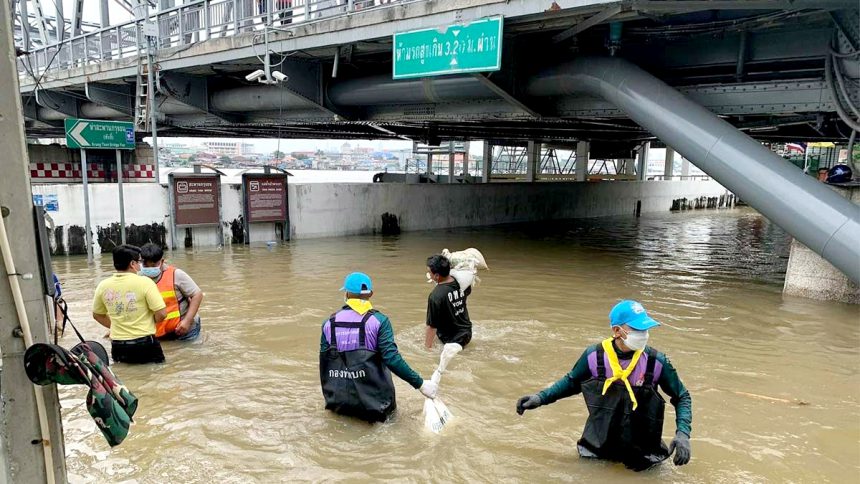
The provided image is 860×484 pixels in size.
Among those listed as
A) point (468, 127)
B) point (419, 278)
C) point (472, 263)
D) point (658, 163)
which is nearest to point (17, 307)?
point (472, 263)

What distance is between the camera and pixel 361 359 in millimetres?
4328

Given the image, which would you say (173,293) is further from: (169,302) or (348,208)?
(348,208)

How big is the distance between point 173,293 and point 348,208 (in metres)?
11.6

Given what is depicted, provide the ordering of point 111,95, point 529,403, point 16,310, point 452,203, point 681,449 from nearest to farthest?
point 16,310
point 681,449
point 529,403
point 111,95
point 452,203

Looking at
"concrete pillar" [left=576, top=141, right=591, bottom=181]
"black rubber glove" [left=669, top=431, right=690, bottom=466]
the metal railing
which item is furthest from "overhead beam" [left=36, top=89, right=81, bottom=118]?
"black rubber glove" [left=669, top=431, right=690, bottom=466]

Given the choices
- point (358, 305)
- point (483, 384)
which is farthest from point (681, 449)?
point (483, 384)

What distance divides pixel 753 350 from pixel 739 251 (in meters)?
11.1

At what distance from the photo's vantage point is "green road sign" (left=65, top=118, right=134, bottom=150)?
10812 millimetres

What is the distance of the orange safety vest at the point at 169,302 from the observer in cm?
604

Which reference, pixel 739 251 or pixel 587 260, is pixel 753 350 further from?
pixel 739 251

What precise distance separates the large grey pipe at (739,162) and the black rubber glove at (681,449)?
15.5ft

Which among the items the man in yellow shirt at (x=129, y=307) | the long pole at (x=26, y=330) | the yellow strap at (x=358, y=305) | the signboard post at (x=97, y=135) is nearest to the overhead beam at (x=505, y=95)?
the man in yellow shirt at (x=129, y=307)

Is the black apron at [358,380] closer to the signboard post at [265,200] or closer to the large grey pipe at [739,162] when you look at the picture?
the large grey pipe at [739,162]

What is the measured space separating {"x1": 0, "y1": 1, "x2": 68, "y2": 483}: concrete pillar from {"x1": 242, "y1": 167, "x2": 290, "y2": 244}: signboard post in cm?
1317
